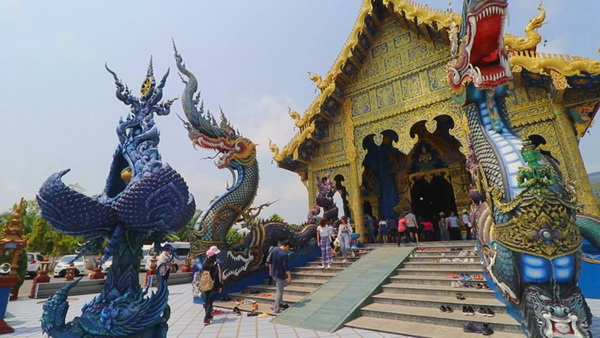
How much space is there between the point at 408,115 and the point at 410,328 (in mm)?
7129

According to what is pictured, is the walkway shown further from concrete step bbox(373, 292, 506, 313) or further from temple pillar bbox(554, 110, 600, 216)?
temple pillar bbox(554, 110, 600, 216)

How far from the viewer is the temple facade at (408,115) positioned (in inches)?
268

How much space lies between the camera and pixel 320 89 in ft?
35.3

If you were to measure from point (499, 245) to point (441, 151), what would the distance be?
944cm

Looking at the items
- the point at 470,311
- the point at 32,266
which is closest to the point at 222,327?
the point at 470,311

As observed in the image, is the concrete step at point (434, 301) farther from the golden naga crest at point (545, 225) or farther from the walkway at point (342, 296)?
the golden naga crest at point (545, 225)

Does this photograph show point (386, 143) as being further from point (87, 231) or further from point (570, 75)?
point (87, 231)

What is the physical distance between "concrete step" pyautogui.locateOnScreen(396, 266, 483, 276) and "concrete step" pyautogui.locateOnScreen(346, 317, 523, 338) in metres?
1.79

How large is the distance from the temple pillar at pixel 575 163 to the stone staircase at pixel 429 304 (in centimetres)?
275

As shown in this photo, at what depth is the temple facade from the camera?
6.81 metres

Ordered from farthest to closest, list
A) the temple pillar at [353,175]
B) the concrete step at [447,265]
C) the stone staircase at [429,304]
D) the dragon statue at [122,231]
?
the temple pillar at [353,175]
the concrete step at [447,265]
the stone staircase at [429,304]
the dragon statue at [122,231]

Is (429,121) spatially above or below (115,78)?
above

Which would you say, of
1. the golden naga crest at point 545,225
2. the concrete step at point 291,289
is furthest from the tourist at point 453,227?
the golden naga crest at point 545,225

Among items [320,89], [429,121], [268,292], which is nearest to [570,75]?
[429,121]
